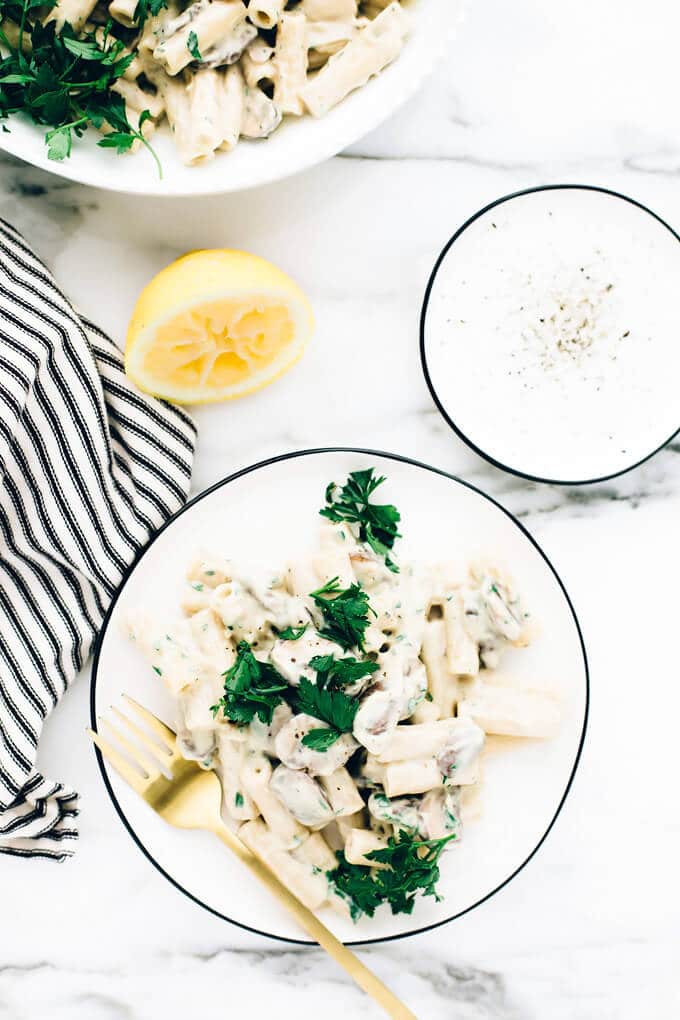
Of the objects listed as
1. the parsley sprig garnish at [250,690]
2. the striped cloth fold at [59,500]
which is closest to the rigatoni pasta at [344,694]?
the parsley sprig garnish at [250,690]

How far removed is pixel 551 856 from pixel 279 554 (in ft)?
1.99

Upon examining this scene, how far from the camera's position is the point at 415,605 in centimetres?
120

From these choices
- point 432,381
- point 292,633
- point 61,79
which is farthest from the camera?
point 432,381

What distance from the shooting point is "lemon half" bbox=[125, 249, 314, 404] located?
112 centimetres

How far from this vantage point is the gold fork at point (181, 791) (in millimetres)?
1200

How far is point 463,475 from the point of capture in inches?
53.1

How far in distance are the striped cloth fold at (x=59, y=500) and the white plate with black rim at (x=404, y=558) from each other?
8 cm

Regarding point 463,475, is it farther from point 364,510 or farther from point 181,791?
point 181,791

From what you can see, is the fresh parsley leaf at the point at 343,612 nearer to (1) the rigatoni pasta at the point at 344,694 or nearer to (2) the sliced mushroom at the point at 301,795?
(1) the rigatoni pasta at the point at 344,694

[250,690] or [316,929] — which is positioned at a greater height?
[250,690]

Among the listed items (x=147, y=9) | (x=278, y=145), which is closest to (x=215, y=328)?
(x=278, y=145)

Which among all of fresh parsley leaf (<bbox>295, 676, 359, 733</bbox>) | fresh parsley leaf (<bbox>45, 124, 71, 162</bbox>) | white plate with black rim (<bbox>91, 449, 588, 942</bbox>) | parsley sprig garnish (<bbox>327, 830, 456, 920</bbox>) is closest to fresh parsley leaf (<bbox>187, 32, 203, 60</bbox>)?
fresh parsley leaf (<bbox>45, 124, 71, 162</bbox>)

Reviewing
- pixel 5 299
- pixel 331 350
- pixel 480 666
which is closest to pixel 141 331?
pixel 5 299

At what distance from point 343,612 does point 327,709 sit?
0.39ft
